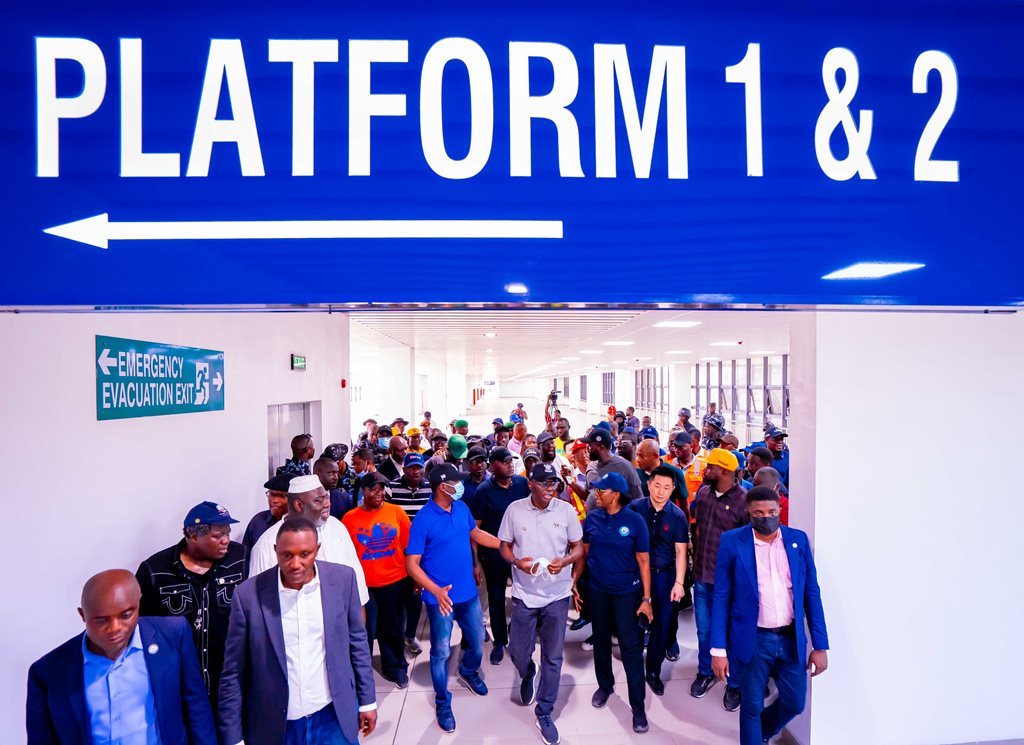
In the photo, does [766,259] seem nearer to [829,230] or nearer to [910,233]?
[829,230]

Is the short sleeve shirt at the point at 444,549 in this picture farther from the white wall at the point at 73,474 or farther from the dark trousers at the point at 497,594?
the white wall at the point at 73,474

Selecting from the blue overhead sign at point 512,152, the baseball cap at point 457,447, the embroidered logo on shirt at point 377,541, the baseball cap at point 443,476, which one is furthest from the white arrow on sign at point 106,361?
the baseball cap at point 457,447

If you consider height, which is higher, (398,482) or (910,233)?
(910,233)

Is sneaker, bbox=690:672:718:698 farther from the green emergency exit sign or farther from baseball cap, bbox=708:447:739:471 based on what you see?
the green emergency exit sign

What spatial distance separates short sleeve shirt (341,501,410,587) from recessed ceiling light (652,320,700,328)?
612 cm

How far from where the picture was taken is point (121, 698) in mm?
2131

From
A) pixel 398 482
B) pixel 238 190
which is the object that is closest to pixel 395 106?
pixel 238 190

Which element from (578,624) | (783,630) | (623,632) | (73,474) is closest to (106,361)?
(73,474)

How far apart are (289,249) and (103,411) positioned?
2.87 meters

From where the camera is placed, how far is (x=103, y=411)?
3.45 m

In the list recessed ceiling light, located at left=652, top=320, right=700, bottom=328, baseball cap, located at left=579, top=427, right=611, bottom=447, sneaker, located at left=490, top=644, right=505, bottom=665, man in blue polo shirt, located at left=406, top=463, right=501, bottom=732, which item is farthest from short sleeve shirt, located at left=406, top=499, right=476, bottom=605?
recessed ceiling light, located at left=652, top=320, right=700, bottom=328

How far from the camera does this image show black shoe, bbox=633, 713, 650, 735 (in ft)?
12.7

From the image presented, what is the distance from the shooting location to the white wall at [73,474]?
2.78m

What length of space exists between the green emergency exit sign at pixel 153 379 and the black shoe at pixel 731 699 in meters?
4.89
